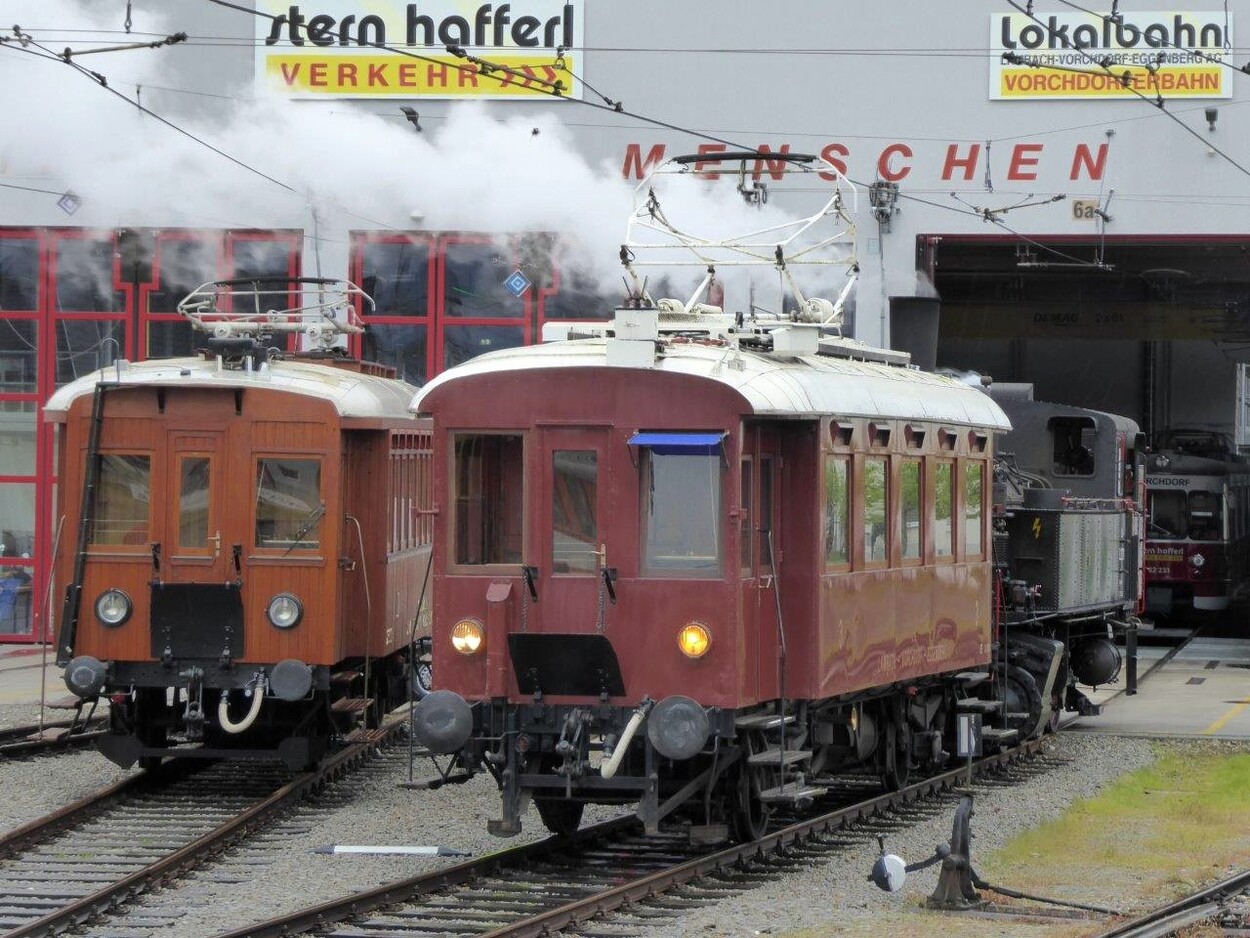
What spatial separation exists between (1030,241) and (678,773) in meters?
15.5

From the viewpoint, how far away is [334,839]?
38.8ft

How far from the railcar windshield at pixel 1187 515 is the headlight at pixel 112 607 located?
21.6m

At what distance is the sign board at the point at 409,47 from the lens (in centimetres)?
2352

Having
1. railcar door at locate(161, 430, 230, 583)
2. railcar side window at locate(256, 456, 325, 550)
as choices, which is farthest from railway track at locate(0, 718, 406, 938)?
railcar side window at locate(256, 456, 325, 550)

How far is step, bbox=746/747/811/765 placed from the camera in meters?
10.2

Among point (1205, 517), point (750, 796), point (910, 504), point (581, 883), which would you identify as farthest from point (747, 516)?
point (1205, 517)

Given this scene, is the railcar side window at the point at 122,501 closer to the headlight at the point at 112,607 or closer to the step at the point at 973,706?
the headlight at the point at 112,607

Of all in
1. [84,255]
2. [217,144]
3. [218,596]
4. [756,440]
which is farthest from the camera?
[84,255]

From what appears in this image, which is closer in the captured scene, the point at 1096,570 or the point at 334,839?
the point at 334,839

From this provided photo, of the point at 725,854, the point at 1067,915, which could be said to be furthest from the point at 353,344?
the point at 1067,915

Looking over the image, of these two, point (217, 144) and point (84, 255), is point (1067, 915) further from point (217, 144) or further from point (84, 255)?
point (84, 255)

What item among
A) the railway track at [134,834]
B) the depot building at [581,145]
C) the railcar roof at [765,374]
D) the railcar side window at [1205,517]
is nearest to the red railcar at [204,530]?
the railway track at [134,834]

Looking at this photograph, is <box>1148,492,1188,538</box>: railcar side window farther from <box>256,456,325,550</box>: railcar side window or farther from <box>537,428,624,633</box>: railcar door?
<box>537,428,624,633</box>: railcar door

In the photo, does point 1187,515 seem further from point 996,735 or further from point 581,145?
point 996,735
